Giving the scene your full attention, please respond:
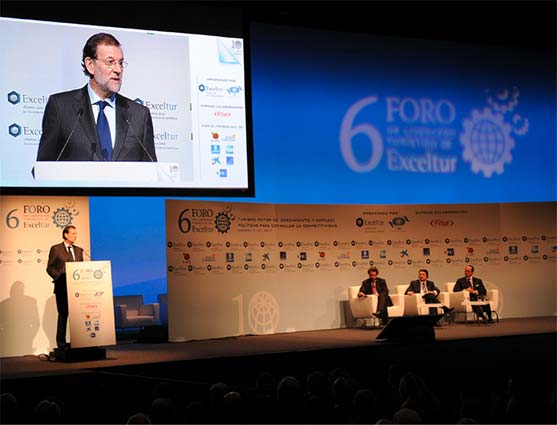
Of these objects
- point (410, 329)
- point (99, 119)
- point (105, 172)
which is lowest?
point (410, 329)

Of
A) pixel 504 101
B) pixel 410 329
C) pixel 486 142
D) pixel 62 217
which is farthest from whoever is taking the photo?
pixel 504 101

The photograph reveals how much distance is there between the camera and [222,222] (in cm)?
1086

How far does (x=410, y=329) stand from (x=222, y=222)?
3.12 metres

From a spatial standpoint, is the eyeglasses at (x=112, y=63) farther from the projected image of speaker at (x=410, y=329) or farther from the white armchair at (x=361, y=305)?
the white armchair at (x=361, y=305)

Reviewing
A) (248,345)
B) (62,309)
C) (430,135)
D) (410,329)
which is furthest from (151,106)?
(430,135)

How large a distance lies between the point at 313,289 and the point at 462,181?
364 centimetres

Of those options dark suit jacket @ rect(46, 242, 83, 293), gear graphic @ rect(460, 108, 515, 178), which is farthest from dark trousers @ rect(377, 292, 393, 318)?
dark suit jacket @ rect(46, 242, 83, 293)

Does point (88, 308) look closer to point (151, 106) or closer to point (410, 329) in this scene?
point (151, 106)

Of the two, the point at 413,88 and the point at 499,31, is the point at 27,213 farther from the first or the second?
the point at 499,31

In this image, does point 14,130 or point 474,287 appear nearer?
point 14,130

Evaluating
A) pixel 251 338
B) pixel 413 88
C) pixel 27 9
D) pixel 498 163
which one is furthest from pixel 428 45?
pixel 27 9

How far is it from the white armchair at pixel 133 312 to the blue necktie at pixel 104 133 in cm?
303

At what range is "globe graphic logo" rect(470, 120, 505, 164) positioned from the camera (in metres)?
13.8

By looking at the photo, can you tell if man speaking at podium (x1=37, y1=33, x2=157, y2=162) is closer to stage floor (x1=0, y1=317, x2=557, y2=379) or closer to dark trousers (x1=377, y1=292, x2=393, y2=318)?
stage floor (x1=0, y1=317, x2=557, y2=379)
